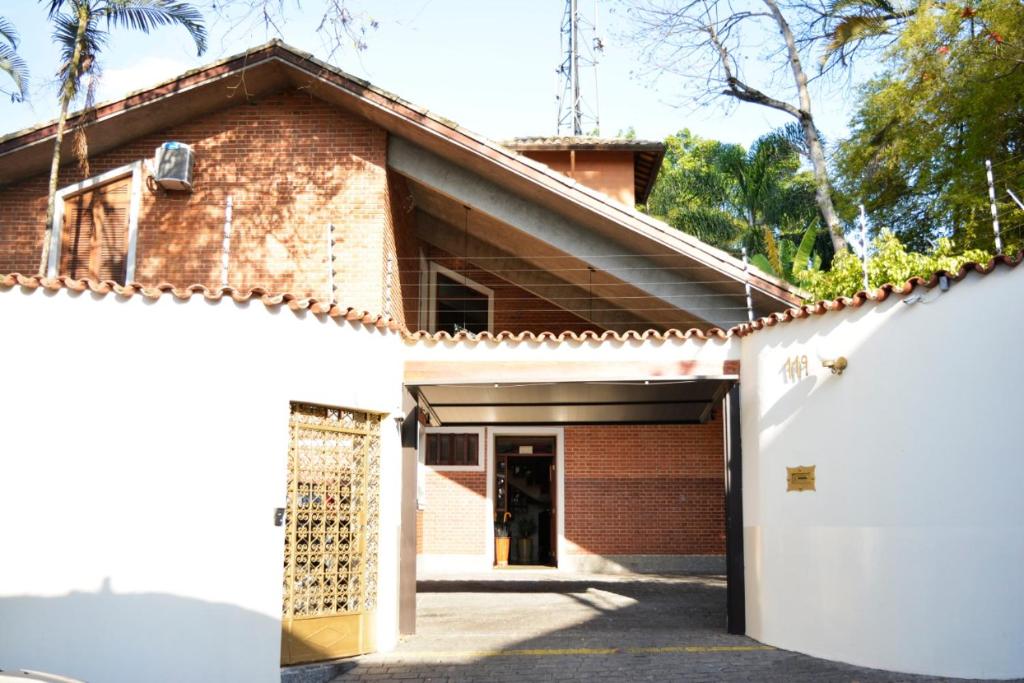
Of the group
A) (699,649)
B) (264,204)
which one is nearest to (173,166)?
(264,204)

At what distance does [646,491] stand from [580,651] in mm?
8487

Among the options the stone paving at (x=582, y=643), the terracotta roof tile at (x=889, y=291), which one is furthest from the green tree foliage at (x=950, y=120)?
the stone paving at (x=582, y=643)

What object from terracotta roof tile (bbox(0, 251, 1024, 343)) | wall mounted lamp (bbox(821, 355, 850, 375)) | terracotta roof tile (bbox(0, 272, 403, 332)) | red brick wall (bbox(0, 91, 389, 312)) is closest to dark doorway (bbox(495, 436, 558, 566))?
red brick wall (bbox(0, 91, 389, 312))

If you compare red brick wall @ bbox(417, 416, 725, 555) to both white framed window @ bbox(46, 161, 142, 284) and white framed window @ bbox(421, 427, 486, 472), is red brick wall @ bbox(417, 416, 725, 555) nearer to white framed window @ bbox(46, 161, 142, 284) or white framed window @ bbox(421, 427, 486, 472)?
white framed window @ bbox(421, 427, 486, 472)

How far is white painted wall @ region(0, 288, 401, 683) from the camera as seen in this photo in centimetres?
802

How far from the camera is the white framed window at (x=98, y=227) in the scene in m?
13.5

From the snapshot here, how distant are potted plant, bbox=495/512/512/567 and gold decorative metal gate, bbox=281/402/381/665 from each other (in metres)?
9.39

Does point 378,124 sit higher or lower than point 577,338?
higher

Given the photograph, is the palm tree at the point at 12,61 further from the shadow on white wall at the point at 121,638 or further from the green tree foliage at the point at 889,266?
the green tree foliage at the point at 889,266

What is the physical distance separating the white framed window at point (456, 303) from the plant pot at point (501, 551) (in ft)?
14.5

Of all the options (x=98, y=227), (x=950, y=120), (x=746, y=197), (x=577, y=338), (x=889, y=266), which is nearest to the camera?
(x=577, y=338)

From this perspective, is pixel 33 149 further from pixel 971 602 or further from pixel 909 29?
pixel 909 29

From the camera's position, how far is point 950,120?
16.2m

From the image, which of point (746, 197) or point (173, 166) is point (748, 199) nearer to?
point (746, 197)
